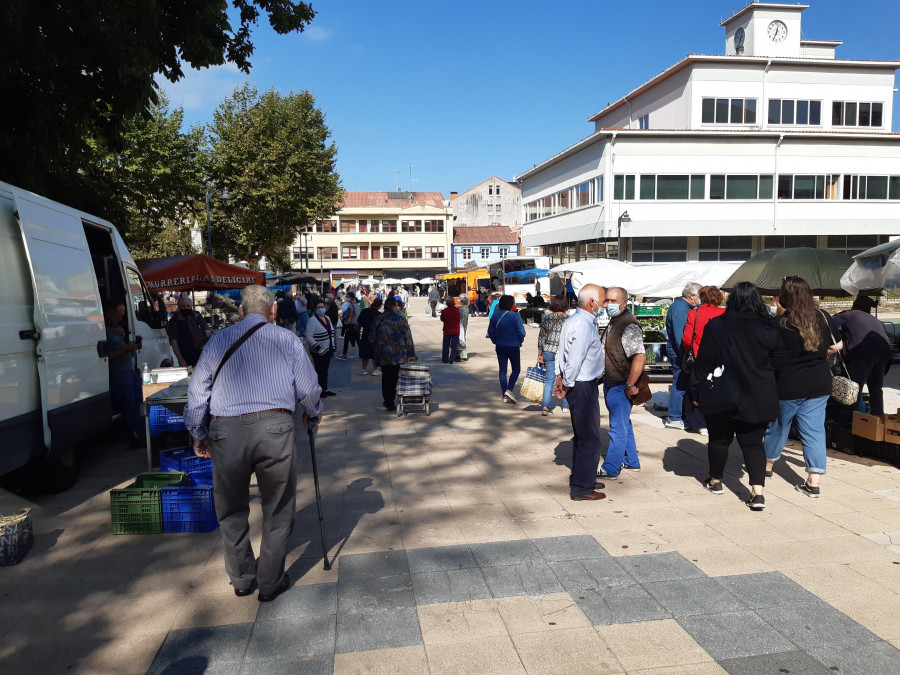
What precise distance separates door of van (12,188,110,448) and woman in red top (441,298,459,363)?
917cm

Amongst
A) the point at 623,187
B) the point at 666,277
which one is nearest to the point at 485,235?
the point at 623,187

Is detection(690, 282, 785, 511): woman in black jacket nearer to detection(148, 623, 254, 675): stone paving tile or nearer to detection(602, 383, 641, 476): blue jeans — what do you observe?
detection(602, 383, 641, 476): blue jeans

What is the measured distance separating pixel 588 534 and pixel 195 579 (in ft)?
8.99

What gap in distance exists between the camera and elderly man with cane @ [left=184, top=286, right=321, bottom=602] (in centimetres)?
373

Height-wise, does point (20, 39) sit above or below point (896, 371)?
above

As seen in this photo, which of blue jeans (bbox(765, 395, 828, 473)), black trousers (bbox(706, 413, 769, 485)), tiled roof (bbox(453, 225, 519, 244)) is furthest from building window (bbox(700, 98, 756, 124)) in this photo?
tiled roof (bbox(453, 225, 519, 244))

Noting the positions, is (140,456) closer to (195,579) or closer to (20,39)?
(195,579)

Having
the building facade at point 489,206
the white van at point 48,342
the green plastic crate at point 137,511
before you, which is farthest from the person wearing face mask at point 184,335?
the building facade at point 489,206

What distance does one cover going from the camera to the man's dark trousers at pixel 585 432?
561 centimetres

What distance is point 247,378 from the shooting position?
3.76 meters

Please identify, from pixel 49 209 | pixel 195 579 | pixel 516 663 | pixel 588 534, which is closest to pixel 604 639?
pixel 516 663

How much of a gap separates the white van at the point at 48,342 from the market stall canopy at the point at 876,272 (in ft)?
27.1

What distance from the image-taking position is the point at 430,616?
3727 millimetres

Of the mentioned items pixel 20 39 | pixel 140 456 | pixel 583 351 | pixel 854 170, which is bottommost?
pixel 140 456
